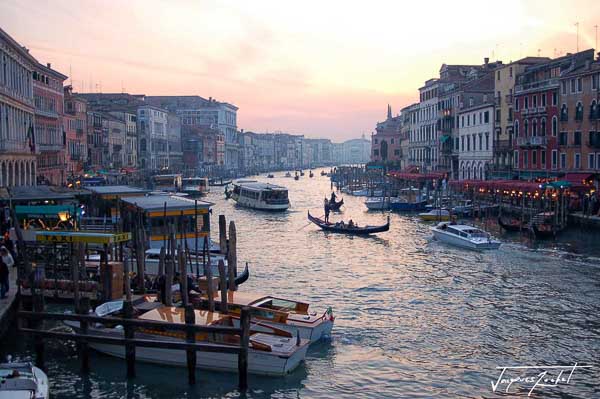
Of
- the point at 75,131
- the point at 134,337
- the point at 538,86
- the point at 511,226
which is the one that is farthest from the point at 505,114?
the point at 134,337

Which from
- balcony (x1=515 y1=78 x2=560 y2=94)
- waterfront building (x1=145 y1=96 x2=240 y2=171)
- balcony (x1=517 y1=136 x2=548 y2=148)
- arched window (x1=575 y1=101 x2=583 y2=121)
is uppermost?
waterfront building (x1=145 y1=96 x2=240 y2=171)

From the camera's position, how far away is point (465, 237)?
944 inches

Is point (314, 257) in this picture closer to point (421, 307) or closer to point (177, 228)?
point (177, 228)

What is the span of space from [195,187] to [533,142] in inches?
1195

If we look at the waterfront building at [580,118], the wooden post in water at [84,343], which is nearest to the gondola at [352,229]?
the waterfront building at [580,118]

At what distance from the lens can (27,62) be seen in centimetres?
3331

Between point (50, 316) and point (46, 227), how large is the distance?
692 cm

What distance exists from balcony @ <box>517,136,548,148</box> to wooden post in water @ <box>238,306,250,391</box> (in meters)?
28.6

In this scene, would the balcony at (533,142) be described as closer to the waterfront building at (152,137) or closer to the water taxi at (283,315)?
the water taxi at (283,315)

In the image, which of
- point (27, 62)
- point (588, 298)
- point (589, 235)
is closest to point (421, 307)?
point (588, 298)

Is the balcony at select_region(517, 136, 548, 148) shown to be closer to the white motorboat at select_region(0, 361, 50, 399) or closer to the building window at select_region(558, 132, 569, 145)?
the building window at select_region(558, 132, 569, 145)

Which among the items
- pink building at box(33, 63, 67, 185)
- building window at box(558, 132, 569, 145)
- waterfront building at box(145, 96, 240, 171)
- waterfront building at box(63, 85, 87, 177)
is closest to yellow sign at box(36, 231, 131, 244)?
pink building at box(33, 63, 67, 185)

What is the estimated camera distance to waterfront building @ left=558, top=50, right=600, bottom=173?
30.8 metres

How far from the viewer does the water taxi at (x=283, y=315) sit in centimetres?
1206
